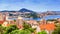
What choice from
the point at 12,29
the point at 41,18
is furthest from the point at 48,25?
the point at 12,29

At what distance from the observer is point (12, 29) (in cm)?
522

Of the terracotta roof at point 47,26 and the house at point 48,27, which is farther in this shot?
the terracotta roof at point 47,26

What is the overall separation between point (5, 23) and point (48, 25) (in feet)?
4.85

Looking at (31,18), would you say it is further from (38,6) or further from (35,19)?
(38,6)

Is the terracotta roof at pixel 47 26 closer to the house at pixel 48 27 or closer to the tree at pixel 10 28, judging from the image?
the house at pixel 48 27

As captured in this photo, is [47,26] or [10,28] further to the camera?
[47,26]

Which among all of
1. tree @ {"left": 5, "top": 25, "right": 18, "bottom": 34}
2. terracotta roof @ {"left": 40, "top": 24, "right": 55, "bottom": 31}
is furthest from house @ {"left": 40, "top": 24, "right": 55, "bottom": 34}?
tree @ {"left": 5, "top": 25, "right": 18, "bottom": 34}

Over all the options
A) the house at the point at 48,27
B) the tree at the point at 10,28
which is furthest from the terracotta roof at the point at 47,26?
the tree at the point at 10,28

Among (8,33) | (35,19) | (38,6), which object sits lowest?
(8,33)

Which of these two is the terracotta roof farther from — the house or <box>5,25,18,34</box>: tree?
<box>5,25,18,34</box>: tree

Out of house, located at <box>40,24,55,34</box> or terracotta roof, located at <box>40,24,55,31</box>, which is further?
terracotta roof, located at <box>40,24,55,31</box>

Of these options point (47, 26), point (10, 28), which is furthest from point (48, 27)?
point (10, 28)

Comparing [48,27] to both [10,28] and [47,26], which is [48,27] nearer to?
[47,26]

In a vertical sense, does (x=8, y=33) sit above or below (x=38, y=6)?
below
